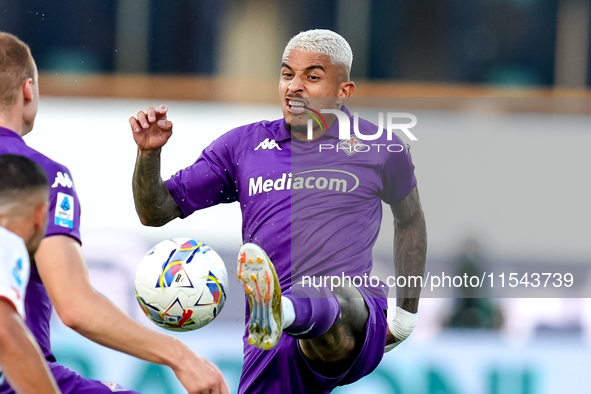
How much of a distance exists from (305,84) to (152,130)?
848 mm

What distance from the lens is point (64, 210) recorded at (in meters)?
3.30

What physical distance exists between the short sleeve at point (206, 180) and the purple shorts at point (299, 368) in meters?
0.88

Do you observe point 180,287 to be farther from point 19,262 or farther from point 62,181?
point 19,262

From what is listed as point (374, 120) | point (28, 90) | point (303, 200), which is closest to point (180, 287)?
point (303, 200)

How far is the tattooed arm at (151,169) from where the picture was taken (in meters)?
4.37

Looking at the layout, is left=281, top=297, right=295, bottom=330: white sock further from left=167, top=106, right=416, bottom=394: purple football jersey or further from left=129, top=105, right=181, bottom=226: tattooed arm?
left=129, top=105, right=181, bottom=226: tattooed arm

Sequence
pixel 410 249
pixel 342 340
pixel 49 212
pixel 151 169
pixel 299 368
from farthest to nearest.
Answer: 1. pixel 410 249
2. pixel 151 169
3. pixel 299 368
4. pixel 342 340
5. pixel 49 212

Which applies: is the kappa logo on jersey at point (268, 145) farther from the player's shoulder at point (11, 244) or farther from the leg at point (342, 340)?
the player's shoulder at point (11, 244)

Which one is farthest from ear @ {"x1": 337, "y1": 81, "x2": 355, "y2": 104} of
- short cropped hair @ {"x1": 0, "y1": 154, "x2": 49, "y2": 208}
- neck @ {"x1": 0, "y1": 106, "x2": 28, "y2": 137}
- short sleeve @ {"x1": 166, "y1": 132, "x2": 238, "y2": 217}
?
short cropped hair @ {"x1": 0, "y1": 154, "x2": 49, "y2": 208}

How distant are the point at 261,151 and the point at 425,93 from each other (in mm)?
4831

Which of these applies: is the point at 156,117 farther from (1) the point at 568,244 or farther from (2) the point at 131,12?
(2) the point at 131,12

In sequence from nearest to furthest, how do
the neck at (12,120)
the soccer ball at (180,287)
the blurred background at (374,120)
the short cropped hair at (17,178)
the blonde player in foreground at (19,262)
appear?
the blonde player in foreground at (19,262)
the short cropped hair at (17,178)
the neck at (12,120)
the soccer ball at (180,287)
the blurred background at (374,120)

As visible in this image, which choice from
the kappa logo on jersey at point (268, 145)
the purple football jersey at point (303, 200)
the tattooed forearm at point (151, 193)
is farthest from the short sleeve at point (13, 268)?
the kappa logo on jersey at point (268, 145)

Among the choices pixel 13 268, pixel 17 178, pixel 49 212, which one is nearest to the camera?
pixel 13 268
